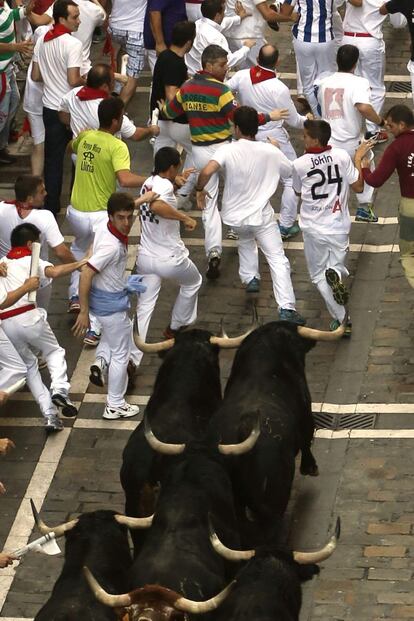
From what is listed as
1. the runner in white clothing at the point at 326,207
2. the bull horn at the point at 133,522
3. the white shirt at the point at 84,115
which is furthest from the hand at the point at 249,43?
the bull horn at the point at 133,522

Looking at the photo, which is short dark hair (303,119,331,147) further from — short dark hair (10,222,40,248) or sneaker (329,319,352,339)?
short dark hair (10,222,40,248)

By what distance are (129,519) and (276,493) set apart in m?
1.64

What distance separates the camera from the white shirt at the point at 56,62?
20078mm

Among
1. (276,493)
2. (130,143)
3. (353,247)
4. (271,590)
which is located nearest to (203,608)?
(271,590)

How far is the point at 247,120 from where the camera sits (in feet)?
59.3

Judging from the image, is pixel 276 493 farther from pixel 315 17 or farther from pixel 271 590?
pixel 315 17

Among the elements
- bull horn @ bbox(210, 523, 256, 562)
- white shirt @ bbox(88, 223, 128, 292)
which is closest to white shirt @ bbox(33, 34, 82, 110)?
white shirt @ bbox(88, 223, 128, 292)

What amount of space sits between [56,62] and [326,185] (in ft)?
12.6

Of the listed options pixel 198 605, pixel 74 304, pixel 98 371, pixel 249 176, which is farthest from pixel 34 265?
pixel 198 605

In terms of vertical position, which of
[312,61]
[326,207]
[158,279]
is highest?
[326,207]

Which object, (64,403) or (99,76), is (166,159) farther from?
(64,403)

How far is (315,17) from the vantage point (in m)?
21.9

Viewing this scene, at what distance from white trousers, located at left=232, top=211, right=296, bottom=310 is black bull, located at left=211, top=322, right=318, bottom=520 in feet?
7.38

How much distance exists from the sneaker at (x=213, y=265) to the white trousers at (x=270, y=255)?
500 mm
